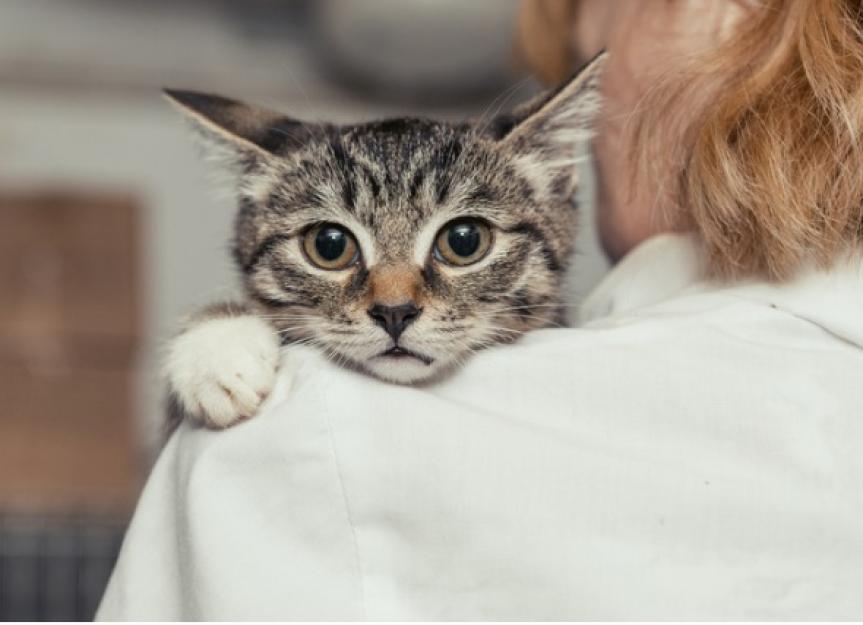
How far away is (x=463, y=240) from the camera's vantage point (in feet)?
3.70

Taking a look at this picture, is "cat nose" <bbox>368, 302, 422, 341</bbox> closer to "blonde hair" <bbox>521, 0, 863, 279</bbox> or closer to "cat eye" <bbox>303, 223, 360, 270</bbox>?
"cat eye" <bbox>303, 223, 360, 270</bbox>

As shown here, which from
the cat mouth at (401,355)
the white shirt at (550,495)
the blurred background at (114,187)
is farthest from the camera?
the blurred background at (114,187)

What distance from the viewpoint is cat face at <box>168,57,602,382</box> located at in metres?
1.05

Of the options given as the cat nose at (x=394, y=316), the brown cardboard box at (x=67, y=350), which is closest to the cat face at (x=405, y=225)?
the cat nose at (x=394, y=316)

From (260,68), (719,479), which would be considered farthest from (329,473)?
(260,68)

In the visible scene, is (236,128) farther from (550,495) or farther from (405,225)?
(550,495)

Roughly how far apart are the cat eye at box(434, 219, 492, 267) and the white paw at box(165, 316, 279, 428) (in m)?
0.21

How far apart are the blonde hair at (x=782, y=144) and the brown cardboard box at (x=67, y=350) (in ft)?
7.29

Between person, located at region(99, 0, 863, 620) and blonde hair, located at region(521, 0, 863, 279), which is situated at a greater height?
blonde hair, located at region(521, 0, 863, 279)

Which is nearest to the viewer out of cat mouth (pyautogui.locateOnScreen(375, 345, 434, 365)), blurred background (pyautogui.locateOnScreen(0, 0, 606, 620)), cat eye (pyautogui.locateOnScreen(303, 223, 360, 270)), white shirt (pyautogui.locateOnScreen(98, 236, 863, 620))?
white shirt (pyautogui.locateOnScreen(98, 236, 863, 620))

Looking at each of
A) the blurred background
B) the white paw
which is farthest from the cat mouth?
the blurred background

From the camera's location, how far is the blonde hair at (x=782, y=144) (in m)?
0.92

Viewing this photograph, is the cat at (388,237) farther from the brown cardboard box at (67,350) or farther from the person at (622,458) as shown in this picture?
the brown cardboard box at (67,350)

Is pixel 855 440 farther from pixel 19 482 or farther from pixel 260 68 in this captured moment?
pixel 260 68
